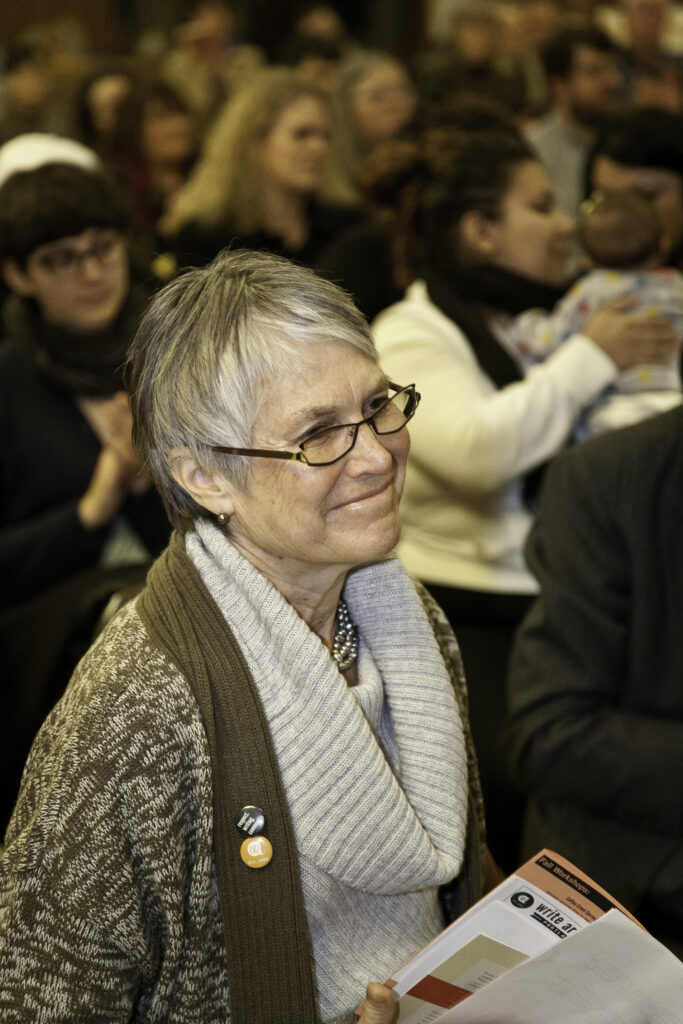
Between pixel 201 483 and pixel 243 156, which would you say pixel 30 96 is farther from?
pixel 201 483

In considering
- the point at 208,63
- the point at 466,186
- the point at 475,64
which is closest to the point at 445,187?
the point at 466,186

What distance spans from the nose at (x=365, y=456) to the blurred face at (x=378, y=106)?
3.92m

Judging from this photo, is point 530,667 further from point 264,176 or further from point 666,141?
point 264,176

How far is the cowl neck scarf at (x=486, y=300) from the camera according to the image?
266 cm

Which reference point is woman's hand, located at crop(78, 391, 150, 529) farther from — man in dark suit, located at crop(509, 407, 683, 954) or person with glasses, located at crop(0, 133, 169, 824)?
man in dark suit, located at crop(509, 407, 683, 954)

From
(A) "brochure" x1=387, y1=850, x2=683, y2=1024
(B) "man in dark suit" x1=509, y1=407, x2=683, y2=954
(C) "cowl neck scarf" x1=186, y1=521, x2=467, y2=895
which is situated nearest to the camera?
(A) "brochure" x1=387, y1=850, x2=683, y2=1024

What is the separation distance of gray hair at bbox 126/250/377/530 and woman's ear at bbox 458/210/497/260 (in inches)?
60.7

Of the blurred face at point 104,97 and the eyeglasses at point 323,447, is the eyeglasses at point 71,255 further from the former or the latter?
the blurred face at point 104,97

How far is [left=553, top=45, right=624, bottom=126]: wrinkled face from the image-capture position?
500 centimetres

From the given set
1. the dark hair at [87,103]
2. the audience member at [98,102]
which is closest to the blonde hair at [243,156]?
the audience member at [98,102]

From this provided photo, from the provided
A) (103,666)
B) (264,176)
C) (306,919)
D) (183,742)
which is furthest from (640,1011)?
(264,176)

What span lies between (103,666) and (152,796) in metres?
0.14

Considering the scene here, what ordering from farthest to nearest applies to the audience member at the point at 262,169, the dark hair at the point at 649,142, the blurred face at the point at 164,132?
the blurred face at the point at 164,132
the audience member at the point at 262,169
the dark hair at the point at 649,142

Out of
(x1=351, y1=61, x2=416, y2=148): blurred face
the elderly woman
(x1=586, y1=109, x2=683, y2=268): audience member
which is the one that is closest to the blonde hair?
(x1=351, y1=61, x2=416, y2=148): blurred face
